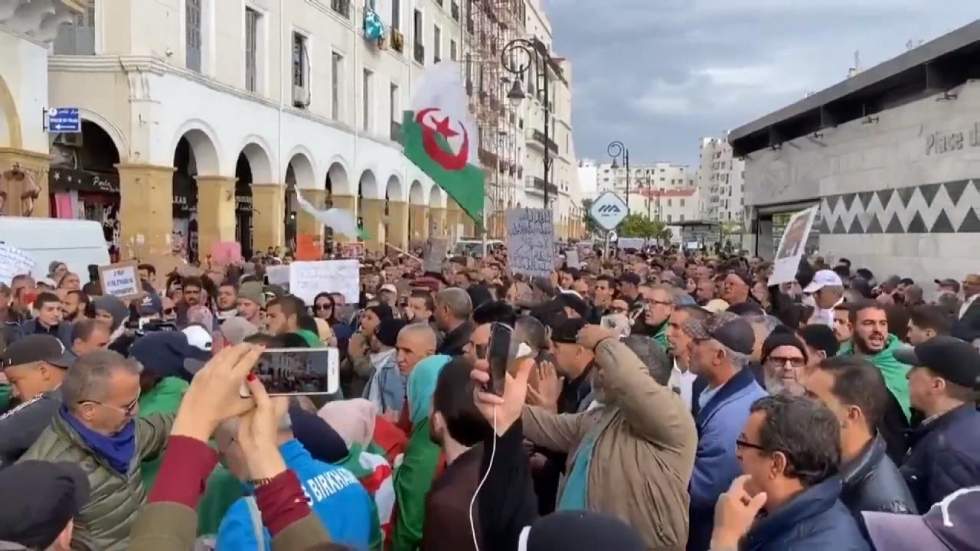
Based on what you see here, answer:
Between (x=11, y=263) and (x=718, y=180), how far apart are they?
15112cm

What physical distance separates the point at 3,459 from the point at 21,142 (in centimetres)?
1615

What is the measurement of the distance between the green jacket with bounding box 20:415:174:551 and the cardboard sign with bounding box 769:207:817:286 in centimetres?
764

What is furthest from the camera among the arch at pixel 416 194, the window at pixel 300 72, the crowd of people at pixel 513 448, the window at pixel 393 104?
the arch at pixel 416 194

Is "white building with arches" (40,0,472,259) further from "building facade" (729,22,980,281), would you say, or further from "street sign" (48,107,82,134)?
"building facade" (729,22,980,281)

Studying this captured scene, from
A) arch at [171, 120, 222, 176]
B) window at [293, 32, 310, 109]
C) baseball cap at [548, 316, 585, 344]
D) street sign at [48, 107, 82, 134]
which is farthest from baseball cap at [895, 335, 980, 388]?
window at [293, 32, 310, 109]

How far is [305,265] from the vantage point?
36.2 ft

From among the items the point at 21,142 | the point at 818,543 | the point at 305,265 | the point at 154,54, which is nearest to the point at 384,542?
the point at 818,543

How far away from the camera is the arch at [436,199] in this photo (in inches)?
1892

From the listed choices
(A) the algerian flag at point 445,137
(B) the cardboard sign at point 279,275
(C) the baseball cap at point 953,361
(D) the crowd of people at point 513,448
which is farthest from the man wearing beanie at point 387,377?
(B) the cardboard sign at point 279,275

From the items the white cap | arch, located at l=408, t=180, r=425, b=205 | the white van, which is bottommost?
the white cap

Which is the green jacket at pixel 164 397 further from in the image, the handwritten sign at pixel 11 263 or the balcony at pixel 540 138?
the balcony at pixel 540 138

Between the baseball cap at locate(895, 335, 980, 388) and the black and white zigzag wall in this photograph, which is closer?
the baseball cap at locate(895, 335, 980, 388)

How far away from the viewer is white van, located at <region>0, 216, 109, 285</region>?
515 inches

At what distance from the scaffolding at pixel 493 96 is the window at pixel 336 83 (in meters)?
13.3
